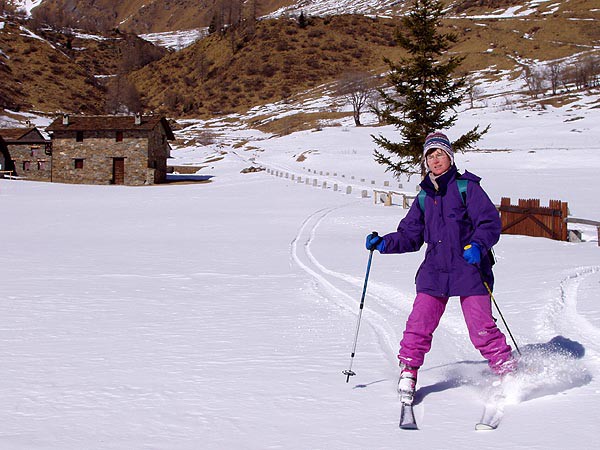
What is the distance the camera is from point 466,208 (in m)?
4.49

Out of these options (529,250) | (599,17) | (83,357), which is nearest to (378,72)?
(599,17)

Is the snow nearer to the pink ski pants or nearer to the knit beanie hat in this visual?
the pink ski pants

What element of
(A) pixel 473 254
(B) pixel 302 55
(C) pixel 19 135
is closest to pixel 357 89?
(B) pixel 302 55

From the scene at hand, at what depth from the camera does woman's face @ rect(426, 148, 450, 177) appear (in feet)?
14.9

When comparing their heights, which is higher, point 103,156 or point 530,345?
Answer: point 103,156

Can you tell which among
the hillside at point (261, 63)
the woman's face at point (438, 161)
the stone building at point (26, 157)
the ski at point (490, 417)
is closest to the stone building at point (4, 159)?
the stone building at point (26, 157)

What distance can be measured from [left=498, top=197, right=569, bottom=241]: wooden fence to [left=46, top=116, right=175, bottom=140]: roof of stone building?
139 feet

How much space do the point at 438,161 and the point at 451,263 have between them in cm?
78

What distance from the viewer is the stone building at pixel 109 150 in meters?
54.1

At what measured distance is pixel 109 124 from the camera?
5528 cm

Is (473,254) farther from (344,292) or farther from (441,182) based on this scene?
(344,292)

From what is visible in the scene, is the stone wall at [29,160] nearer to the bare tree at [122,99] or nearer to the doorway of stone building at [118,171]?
the doorway of stone building at [118,171]

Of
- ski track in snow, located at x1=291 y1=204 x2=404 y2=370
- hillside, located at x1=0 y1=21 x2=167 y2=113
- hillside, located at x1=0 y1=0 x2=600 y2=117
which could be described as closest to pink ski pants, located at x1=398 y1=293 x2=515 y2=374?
ski track in snow, located at x1=291 y1=204 x2=404 y2=370

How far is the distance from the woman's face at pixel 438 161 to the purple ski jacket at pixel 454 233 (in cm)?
5
